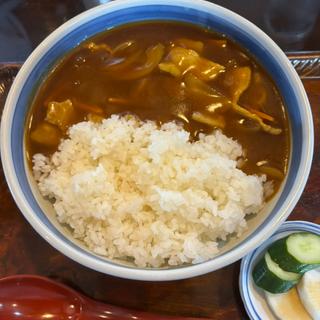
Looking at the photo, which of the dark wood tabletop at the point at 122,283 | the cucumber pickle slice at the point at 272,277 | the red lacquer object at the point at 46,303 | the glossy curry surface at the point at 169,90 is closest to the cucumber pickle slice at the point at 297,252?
the cucumber pickle slice at the point at 272,277

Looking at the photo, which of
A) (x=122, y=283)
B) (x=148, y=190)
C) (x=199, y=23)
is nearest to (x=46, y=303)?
(x=122, y=283)

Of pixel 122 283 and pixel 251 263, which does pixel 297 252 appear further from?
pixel 122 283

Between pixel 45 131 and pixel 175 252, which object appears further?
pixel 45 131

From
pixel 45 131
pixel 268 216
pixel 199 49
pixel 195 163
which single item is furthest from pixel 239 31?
pixel 45 131

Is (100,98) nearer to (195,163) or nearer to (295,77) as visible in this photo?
(195,163)

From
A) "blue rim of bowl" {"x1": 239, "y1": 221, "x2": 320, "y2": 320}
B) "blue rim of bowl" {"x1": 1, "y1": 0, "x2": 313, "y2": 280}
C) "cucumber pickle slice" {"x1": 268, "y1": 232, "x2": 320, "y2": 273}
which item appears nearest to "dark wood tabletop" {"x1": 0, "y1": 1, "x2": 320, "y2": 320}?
"blue rim of bowl" {"x1": 239, "y1": 221, "x2": 320, "y2": 320}

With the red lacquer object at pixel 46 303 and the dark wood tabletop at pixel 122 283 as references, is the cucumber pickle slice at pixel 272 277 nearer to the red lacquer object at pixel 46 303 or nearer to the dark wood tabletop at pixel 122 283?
the dark wood tabletop at pixel 122 283
